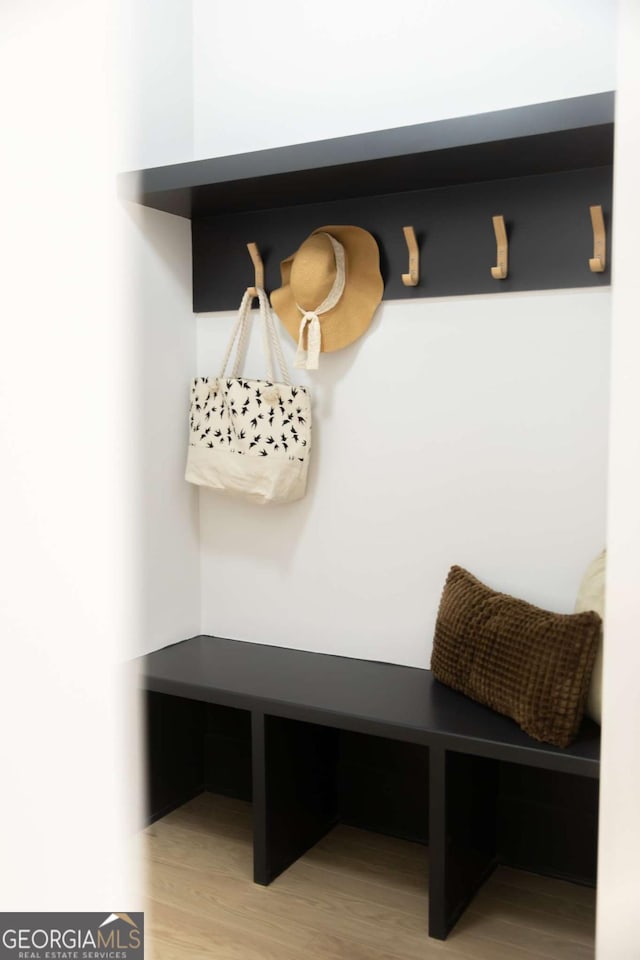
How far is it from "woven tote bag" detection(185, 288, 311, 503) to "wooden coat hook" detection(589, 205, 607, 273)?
0.67 meters

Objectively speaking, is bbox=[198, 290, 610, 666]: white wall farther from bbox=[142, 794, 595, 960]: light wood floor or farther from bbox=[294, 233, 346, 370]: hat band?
bbox=[142, 794, 595, 960]: light wood floor

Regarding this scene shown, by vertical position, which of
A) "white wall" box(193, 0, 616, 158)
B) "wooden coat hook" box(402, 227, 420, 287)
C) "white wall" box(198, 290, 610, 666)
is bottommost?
"white wall" box(198, 290, 610, 666)

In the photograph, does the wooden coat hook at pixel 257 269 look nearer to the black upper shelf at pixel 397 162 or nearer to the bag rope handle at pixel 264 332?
the bag rope handle at pixel 264 332

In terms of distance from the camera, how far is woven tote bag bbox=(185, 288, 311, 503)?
1921 mm

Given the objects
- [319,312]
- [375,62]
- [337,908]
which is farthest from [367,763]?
[375,62]

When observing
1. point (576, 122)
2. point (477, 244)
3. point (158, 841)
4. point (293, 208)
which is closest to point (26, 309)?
point (576, 122)

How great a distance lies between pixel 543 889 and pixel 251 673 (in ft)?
2.45

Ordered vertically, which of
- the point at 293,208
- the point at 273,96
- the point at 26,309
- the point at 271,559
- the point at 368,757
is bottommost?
the point at 368,757

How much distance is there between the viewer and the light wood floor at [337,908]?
1.52m

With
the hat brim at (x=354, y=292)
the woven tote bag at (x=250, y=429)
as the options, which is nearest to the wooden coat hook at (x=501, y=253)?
the hat brim at (x=354, y=292)

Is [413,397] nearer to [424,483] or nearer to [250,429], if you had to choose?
[424,483]

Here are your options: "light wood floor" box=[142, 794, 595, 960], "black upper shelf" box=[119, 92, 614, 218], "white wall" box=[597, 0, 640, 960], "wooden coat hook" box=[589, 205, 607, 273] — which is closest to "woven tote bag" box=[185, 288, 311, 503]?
"black upper shelf" box=[119, 92, 614, 218]

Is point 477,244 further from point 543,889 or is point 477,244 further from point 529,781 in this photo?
point 543,889

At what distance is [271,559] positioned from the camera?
6.81ft
